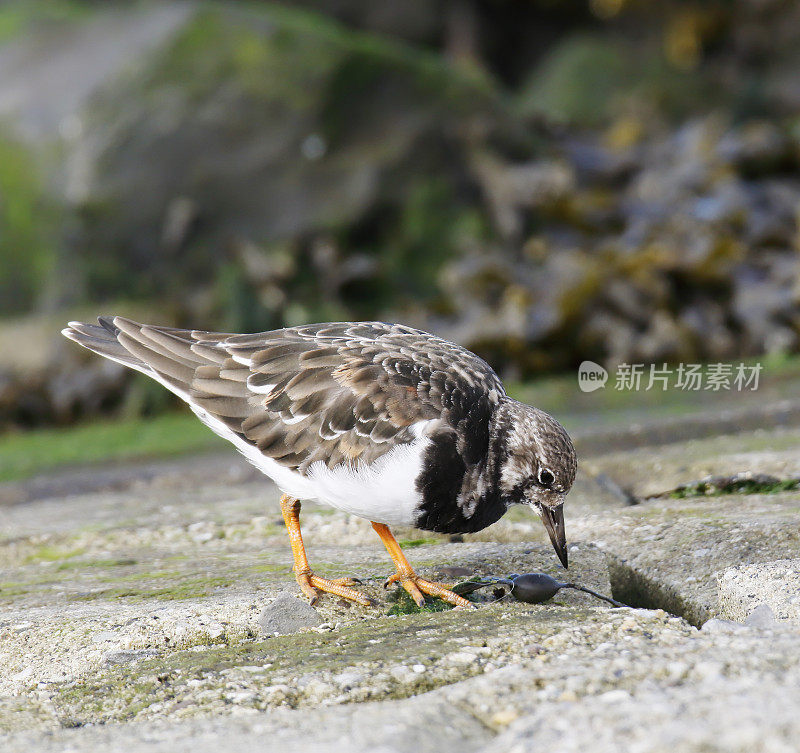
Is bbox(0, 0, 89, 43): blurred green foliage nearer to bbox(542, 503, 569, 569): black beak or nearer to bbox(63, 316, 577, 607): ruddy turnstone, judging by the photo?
bbox(63, 316, 577, 607): ruddy turnstone

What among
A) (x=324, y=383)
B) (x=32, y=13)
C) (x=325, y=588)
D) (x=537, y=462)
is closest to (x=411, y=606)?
(x=325, y=588)

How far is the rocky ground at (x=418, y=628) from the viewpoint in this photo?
1670 millimetres

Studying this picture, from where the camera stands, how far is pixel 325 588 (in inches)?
101

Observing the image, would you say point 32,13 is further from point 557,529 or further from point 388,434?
point 557,529

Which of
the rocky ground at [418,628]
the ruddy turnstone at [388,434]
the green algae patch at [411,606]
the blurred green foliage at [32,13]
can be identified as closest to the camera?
the rocky ground at [418,628]

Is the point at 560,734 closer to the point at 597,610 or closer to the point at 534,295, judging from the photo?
the point at 597,610

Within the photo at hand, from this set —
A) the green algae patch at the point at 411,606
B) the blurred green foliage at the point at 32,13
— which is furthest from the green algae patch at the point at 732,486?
the blurred green foliage at the point at 32,13

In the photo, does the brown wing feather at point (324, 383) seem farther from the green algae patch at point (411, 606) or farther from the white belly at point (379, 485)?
the green algae patch at point (411, 606)

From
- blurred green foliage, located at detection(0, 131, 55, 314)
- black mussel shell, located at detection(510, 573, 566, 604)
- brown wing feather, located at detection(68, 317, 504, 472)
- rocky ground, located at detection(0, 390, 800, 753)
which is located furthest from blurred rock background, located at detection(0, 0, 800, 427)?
black mussel shell, located at detection(510, 573, 566, 604)

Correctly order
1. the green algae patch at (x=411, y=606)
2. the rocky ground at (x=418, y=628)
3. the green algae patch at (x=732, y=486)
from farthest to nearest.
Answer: the green algae patch at (x=732, y=486)
the green algae patch at (x=411, y=606)
the rocky ground at (x=418, y=628)

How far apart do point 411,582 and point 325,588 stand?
0.79 ft

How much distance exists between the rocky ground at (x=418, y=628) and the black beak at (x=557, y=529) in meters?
0.06

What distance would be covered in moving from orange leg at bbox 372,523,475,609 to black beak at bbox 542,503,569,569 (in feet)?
0.98

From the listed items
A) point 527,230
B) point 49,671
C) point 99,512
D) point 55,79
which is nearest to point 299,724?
point 49,671
